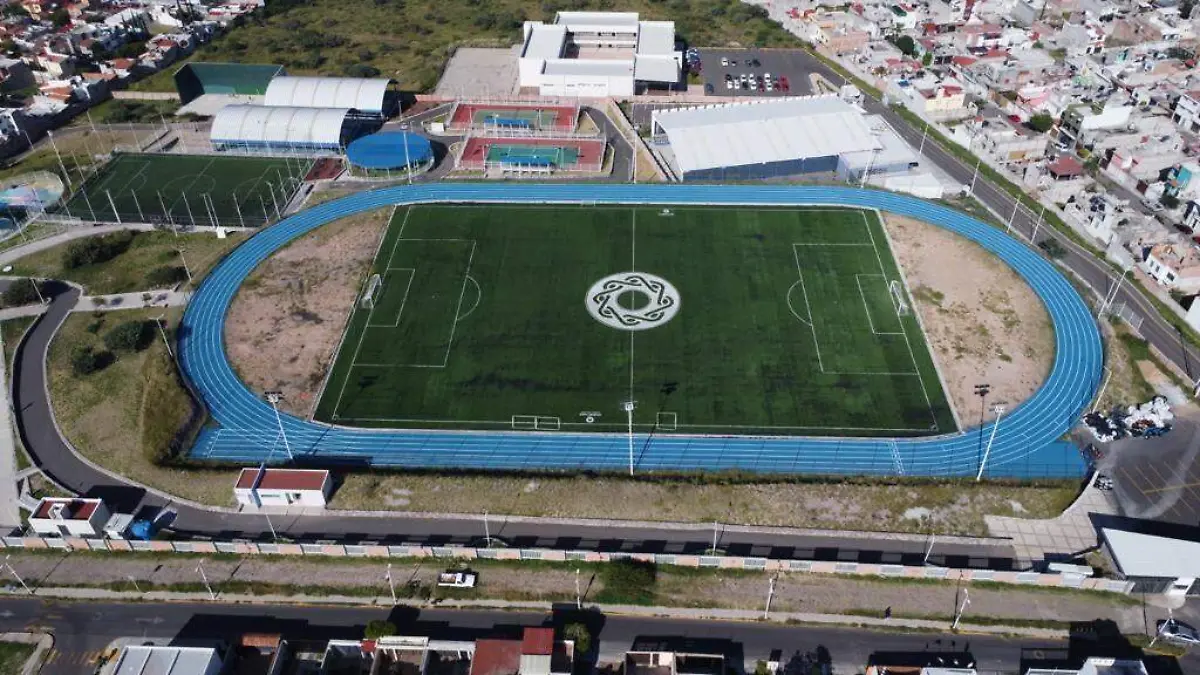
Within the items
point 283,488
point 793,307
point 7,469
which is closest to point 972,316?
point 793,307

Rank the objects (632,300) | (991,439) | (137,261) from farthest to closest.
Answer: (137,261) < (632,300) < (991,439)

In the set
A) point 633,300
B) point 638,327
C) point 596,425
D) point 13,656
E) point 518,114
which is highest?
point 518,114

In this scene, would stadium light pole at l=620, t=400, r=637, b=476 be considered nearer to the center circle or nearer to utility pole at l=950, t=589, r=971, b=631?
the center circle

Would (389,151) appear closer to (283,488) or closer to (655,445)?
(283,488)

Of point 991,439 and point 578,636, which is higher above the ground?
point 991,439

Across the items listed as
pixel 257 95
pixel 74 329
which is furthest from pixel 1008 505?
pixel 257 95

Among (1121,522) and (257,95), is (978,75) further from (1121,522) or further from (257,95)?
(257,95)

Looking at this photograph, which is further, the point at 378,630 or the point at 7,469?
the point at 7,469
